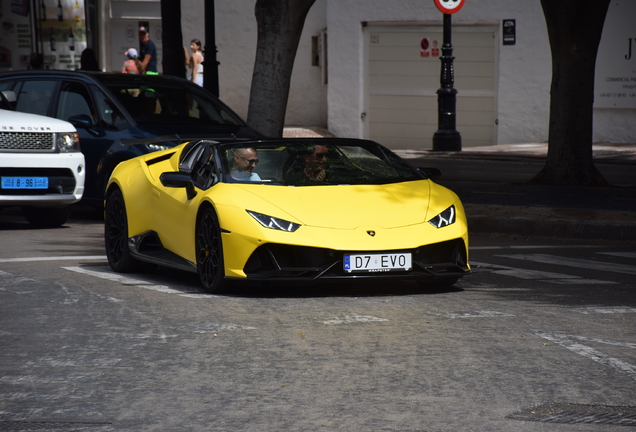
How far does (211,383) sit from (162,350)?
82 cm

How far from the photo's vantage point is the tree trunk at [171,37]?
2095 centimetres

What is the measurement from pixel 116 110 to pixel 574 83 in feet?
21.3

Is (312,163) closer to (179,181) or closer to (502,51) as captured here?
(179,181)

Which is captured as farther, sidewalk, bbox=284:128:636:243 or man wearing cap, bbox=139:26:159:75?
man wearing cap, bbox=139:26:159:75

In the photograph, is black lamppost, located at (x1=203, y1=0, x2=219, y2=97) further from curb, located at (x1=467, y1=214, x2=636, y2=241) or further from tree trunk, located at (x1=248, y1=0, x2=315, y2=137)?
curb, located at (x1=467, y1=214, x2=636, y2=241)

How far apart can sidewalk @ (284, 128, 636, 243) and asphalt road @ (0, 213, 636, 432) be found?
9.90 ft

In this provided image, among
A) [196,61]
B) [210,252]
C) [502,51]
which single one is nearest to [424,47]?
[502,51]

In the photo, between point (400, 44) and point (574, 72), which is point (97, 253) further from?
point (400, 44)

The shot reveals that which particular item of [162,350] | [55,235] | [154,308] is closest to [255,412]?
[162,350]

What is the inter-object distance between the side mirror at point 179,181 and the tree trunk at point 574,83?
856 cm

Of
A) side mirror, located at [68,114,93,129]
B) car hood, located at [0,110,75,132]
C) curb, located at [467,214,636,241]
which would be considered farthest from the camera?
side mirror, located at [68,114,93,129]

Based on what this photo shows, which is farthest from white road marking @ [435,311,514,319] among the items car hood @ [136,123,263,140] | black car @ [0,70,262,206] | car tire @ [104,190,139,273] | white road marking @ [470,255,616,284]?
black car @ [0,70,262,206]

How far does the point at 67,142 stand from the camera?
1316 centimetres

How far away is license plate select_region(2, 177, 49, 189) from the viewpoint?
41.8 ft
